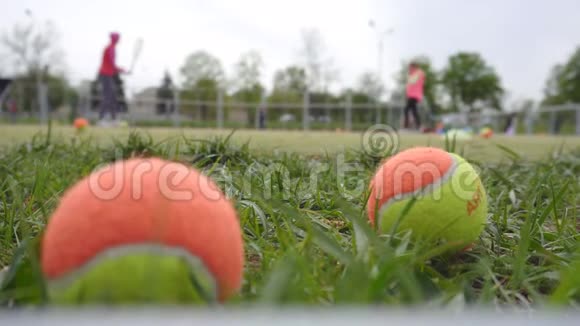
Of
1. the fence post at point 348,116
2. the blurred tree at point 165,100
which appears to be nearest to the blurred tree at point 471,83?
the fence post at point 348,116

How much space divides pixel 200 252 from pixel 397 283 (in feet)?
1.56

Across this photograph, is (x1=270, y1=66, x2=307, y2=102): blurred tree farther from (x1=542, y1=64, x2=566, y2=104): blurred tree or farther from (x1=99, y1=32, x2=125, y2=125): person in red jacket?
(x1=542, y1=64, x2=566, y2=104): blurred tree

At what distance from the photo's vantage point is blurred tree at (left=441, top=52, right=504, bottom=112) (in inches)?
2771

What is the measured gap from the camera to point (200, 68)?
141 ft

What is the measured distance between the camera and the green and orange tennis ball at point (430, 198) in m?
1.26

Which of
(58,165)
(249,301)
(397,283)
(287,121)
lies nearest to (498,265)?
(397,283)

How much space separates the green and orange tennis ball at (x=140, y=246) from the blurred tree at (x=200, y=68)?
38.8 metres

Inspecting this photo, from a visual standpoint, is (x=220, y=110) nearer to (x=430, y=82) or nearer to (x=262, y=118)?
(x=262, y=118)

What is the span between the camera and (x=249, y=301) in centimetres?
90

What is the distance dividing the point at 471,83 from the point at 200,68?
47.6 metres

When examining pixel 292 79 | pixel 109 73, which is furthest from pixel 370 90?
pixel 109 73

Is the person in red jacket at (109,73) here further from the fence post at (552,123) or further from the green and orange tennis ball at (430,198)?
the fence post at (552,123)

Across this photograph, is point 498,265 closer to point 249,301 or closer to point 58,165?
point 249,301

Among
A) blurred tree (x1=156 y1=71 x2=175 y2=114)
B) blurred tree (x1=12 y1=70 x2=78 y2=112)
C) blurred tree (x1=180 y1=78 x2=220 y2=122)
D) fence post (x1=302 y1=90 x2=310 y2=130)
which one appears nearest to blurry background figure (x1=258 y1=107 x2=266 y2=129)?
fence post (x1=302 y1=90 x2=310 y2=130)
